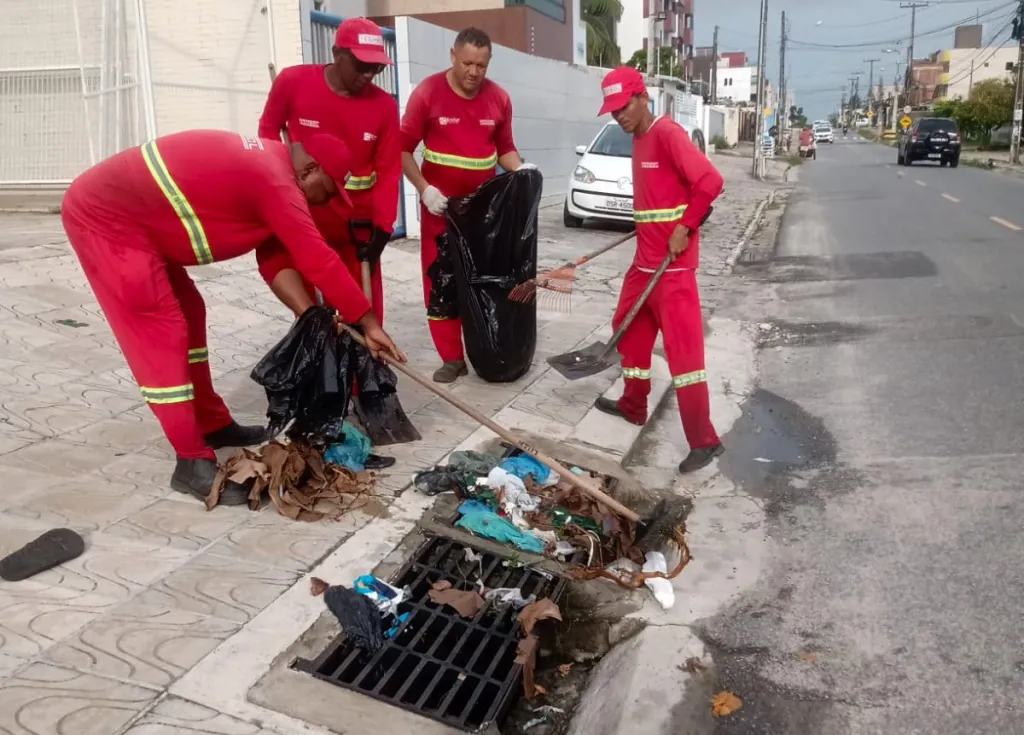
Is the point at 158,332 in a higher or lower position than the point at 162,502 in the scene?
higher

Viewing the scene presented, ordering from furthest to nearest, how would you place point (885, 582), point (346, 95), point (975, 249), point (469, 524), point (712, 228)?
point (712, 228)
point (975, 249)
point (346, 95)
point (469, 524)
point (885, 582)

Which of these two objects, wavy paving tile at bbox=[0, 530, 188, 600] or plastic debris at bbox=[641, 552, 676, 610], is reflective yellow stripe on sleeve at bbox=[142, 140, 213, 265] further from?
plastic debris at bbox=[641, 552, 676, 610]

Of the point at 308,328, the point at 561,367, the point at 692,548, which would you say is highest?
the point at 308,328

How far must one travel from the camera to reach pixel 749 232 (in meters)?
13.9

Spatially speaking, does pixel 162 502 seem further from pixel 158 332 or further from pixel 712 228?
pixel 712 228

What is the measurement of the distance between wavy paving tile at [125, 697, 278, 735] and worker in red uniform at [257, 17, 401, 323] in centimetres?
190

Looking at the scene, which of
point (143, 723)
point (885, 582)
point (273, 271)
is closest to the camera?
point (143, 723)

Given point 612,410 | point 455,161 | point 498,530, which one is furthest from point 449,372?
point 498,530

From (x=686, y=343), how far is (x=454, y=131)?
1841 mm

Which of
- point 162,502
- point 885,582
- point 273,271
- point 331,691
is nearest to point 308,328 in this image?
point 273,271

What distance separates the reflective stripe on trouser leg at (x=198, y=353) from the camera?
3.79 meters

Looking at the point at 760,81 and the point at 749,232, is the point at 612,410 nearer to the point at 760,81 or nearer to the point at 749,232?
the point at 749,232

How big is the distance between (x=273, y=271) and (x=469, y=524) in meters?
1.47

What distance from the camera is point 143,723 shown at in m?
2.32
